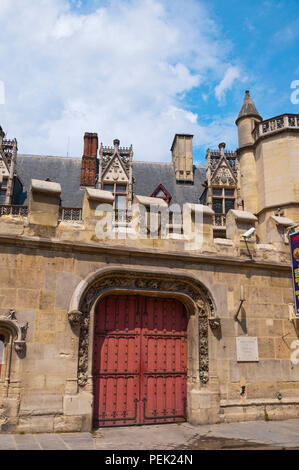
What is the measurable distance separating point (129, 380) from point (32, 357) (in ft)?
7.47

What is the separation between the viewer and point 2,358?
793 cm

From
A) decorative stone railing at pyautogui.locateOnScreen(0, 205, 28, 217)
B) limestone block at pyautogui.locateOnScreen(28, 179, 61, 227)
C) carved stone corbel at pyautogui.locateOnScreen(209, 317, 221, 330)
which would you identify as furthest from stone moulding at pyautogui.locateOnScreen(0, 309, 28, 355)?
decorative stone railing at pyautogui.locateOnScreen(0, 205, 28, 217)

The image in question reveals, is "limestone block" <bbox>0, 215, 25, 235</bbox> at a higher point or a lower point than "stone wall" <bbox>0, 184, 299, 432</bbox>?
higher

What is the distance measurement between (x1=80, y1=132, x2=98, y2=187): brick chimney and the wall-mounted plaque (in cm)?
1427

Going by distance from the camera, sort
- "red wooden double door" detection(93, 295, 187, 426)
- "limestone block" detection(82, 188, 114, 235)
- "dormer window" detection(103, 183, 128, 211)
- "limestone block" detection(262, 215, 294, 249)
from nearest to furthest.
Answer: "red wooden double door" detection(93, 295, 187, 426) → "limestone block" detection(82, 188, 114, 235) → "limestone block" detection(262, 215, 294, 249) → "dormer window" detection(103, 183, 128, 211)

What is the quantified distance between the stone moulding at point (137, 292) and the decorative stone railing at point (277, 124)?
11773 millimetres

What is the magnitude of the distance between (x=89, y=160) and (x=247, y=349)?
51.5 feet

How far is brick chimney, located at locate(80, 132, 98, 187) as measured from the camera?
21953 mm

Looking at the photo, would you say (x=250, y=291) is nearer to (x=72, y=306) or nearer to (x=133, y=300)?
(x=133, y=300)

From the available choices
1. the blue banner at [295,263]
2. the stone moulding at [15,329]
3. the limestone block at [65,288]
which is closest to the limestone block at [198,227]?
the blue banner at [295,263]

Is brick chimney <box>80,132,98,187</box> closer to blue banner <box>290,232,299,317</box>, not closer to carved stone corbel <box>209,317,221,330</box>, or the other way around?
blue banner <box>290,232,299,317</box>

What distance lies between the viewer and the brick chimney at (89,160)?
22.0 m
